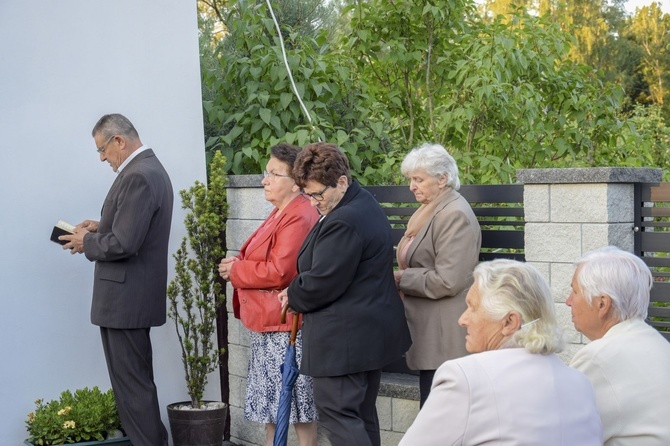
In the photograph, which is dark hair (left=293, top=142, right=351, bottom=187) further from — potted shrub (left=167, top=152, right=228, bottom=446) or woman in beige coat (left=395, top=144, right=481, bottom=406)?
potted shrub (left=167, top=152, right=228, bottom=446)

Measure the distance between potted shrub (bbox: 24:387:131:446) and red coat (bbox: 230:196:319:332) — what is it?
40.9 inches

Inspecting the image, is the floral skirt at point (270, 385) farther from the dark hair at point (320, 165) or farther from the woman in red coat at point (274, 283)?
the dark hair at point (320, 165)

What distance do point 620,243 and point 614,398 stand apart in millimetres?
1517

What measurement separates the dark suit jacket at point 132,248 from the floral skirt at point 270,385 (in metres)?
→ 0.62

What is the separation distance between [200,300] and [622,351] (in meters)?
3.28

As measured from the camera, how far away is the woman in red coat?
15.0 ft

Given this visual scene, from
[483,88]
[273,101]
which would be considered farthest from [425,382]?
[273,101]

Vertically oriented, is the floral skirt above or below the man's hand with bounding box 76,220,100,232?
below

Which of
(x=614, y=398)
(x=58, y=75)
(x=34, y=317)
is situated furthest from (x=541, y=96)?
(x=614, y=398)

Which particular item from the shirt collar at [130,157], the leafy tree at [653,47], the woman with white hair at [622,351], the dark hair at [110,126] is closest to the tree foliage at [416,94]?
the shirt collar at [130,157]

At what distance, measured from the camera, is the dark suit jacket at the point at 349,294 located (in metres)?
3.85

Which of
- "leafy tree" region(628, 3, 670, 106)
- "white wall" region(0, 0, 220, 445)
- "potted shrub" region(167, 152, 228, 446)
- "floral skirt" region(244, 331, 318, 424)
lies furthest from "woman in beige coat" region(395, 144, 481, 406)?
"leafy tree" region(628, 3, 670, 106)

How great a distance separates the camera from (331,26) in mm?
8430

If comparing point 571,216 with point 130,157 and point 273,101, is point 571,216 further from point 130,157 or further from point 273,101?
point 273,101
